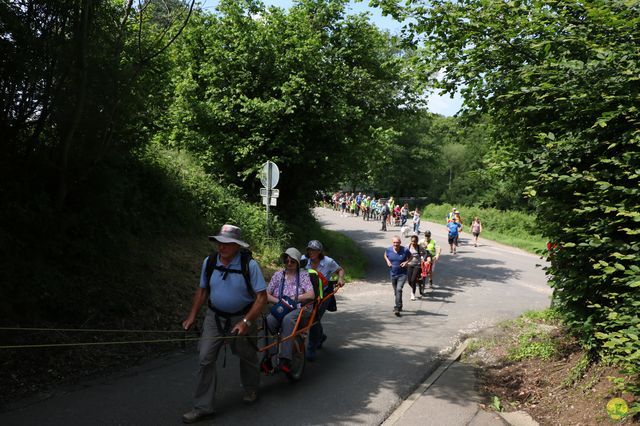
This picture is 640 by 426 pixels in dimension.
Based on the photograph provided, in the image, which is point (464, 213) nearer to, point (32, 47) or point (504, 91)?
point (504, 91)

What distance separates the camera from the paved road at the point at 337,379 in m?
4.90

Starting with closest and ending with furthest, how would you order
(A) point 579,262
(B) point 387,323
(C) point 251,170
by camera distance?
(A) point 579,262, (B) point 387,323, (C) point 251,170

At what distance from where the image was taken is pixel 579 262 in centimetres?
567

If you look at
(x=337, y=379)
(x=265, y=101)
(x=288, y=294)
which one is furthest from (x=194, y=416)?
(x=265, y=101)

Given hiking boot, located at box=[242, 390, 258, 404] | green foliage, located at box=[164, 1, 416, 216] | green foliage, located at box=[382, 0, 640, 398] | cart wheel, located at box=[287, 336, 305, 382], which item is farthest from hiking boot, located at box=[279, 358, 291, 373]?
green foliage, located at box=[164, 1, 416, 216]

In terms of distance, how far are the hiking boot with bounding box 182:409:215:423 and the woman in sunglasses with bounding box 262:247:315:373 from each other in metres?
1.39

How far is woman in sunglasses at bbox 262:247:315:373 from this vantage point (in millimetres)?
5949

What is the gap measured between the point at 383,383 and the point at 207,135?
1134 cm

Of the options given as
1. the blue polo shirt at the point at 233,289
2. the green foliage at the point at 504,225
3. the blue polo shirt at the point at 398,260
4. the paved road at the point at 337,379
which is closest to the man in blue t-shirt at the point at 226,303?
the blue polo shirt at the point at 233,289

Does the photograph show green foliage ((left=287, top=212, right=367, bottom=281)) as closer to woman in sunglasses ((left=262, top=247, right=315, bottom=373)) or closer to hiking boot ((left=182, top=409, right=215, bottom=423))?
woman in sunglasses ((left=262, top=247, right=315, bottom=373))

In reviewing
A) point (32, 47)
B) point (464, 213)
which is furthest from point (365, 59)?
point (464, 213)

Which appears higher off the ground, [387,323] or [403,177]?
[403,177]

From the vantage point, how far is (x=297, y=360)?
19.9 ft

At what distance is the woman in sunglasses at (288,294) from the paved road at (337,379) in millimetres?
759
